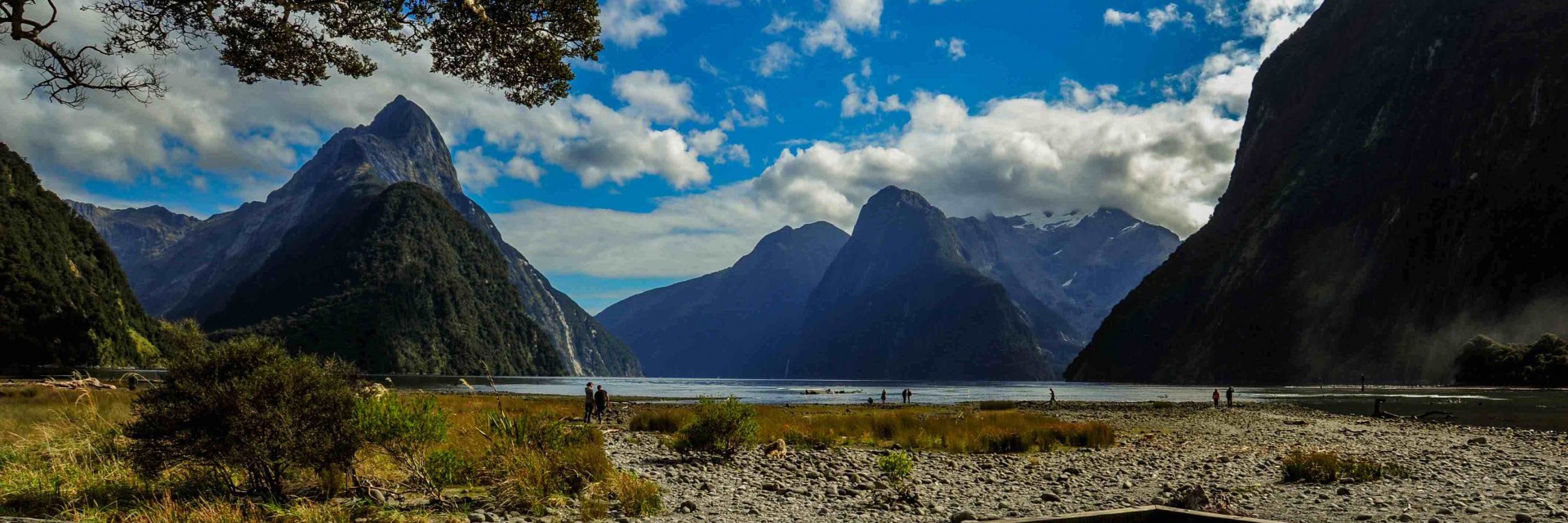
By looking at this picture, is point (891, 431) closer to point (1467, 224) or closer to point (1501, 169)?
point (1467, 224)

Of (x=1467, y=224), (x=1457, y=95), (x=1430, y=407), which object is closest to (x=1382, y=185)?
(x=1457, y=95)

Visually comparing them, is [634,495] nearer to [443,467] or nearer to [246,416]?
[443,467]

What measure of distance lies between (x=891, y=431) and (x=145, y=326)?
175 m

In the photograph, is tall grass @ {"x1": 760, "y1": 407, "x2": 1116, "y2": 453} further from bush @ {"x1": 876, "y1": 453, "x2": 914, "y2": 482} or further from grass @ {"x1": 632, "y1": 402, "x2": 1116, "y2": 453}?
bush @ {"x1": 876, "y1": 453, "x2": 914, "y2": 482}

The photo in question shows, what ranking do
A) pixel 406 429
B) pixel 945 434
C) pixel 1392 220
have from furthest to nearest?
1. pixel 1392 220
2. pixel 945 434
3. pixel 406 429

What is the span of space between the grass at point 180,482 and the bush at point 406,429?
34 cm

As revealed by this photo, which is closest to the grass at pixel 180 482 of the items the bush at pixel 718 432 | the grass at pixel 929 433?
the bush at pixel 718 432

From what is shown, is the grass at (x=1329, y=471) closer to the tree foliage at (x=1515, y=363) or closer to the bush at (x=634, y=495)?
the bush at (x=634, y=495)

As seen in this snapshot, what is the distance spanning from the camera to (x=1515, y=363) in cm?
8569

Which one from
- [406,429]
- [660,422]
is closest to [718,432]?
[406,429]

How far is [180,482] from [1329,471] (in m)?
19.9

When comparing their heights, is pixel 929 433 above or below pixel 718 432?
below

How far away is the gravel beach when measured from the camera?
476 inches

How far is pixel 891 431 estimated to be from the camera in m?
26.0
